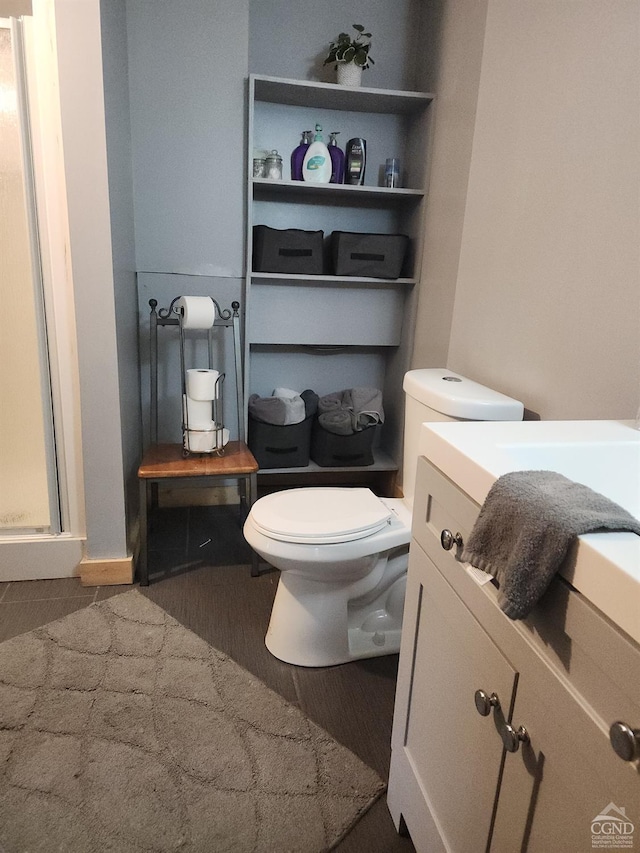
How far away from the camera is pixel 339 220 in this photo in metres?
2.62

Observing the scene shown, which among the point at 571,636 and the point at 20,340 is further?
the point at 20,340

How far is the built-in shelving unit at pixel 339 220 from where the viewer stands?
7.75ft

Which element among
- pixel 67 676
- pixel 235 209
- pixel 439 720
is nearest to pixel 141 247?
pixel 235 209

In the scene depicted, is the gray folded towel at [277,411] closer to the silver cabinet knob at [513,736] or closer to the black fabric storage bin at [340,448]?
the black fabric storage bin at [340,448]

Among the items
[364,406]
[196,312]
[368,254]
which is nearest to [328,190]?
[368,254]

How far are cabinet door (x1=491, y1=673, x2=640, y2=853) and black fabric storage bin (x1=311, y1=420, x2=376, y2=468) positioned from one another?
5.93ft

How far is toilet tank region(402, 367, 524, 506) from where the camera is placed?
1497mm

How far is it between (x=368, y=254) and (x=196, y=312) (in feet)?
2.62

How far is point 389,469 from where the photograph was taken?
104 inches

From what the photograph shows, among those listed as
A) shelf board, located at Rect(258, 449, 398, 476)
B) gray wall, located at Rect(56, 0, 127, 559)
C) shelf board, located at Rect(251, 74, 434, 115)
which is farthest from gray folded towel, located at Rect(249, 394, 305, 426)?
shelf board, located at Rect(251, 74, 434, 115)

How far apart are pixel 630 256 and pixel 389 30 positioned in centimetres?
189

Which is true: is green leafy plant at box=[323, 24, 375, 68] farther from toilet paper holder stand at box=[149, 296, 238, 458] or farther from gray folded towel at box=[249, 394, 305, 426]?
gray folded towel at box=[249, 394, 305, 426]

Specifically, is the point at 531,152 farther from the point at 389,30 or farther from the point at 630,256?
the point at 389,30

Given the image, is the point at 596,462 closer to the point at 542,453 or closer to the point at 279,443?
the point at 542,453
